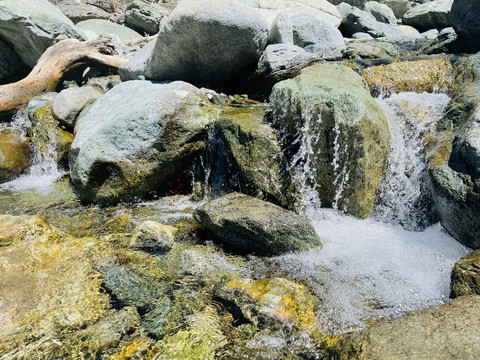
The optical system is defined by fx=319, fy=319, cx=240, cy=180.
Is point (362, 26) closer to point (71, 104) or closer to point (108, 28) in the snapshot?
point (71, 104)

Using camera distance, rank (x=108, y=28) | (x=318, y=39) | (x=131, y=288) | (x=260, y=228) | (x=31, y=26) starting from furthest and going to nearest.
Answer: (x=108, y=28) → (x=31, y=26) → (x=318, y=39) → (x=260, y=228) → (x=131, y=288)

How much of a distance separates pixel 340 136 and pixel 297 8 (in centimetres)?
1011

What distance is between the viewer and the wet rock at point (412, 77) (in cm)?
655

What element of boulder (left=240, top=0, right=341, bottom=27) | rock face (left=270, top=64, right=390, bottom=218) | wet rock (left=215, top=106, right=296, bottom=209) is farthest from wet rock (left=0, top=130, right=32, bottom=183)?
boulder (left=240, top=0, right=341, bottom=27)

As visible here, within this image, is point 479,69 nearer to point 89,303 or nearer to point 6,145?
point 89,303

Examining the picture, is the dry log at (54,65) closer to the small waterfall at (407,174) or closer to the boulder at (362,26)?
the small waterfall at (407,174)

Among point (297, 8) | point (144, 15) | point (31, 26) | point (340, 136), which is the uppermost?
point (297, 8)

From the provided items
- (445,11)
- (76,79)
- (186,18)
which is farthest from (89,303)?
(445,11)

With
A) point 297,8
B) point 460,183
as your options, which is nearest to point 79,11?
point 297,8

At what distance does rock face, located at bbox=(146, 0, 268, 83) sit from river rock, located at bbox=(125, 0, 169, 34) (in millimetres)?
12220

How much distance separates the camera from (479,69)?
19.2 ft

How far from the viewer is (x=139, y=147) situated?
197 inches

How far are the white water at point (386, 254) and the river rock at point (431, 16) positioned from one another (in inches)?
445

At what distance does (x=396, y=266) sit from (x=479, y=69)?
468cm
